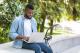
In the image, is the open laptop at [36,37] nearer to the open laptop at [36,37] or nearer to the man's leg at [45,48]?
the open laptop at [36,37]

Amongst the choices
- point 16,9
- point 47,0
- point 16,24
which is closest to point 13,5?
point 16,9

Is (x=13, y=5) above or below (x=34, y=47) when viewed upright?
above

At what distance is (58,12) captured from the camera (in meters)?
15.2

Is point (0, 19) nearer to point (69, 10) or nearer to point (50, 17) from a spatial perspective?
point (50, 17)

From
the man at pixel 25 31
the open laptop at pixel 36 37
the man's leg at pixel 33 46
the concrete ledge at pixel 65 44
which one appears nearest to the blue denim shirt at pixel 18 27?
the man at pixel 25 31

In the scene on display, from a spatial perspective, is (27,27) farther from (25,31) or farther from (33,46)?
(33,46)

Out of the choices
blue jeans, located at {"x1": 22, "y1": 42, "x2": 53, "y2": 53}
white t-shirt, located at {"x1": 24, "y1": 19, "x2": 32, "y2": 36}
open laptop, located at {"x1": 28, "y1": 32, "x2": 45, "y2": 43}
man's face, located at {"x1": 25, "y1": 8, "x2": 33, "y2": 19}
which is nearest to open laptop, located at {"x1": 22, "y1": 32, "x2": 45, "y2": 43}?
open laptop, located at {"x1": 28, "y1": 32, "x2": 45, "y2": 43}

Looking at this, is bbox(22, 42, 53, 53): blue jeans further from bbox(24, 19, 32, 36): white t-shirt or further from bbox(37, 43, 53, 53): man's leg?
bbox(24, 19, 32, 36): white t-shirt

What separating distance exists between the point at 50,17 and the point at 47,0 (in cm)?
100

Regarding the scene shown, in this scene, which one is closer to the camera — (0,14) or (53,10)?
(0,14)

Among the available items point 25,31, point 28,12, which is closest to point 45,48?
point 25,31

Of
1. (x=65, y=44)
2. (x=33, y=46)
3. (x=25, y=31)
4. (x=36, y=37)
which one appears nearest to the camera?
(x=36, y=37)

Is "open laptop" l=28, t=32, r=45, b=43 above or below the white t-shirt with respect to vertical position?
below

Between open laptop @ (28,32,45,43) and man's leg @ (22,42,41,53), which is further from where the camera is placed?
man's leg @ (22,42,41,53)
